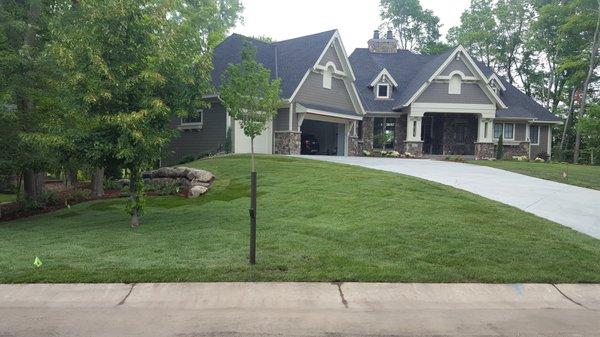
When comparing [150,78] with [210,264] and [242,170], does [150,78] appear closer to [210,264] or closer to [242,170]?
[210,264]

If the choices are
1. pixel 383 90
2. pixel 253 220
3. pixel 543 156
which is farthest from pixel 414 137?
pixel 253 220

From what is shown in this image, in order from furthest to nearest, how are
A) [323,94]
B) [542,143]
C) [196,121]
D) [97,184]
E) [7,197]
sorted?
[542,143]
[323,94]
[196,121]
[7,197]
[97,184]

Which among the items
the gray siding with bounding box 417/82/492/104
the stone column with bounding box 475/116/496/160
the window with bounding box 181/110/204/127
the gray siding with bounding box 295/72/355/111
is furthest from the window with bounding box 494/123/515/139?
the window with bounding box 181/110/204/127

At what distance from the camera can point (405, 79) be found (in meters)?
30.8

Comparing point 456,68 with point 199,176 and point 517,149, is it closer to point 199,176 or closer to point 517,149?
point 517,149

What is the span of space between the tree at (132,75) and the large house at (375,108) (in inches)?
450

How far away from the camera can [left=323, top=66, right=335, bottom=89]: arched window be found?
24.1 meters

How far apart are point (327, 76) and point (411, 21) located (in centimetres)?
2858

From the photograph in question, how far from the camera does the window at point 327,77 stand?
24141mm

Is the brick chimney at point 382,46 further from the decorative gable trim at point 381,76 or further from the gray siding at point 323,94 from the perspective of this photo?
the gray siding at point 323,94

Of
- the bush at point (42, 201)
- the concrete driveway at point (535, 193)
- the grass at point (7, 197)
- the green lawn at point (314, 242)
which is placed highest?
the concrete driveway at point (535, 193)

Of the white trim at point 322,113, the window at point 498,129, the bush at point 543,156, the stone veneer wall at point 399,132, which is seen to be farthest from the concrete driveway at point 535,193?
the bush at point 543,156

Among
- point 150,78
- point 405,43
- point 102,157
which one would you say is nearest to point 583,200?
point 150,78

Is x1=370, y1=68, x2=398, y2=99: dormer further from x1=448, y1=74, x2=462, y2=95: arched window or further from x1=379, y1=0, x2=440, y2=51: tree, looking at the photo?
x1=379, y1=0, x2=440, y2=51: tree
